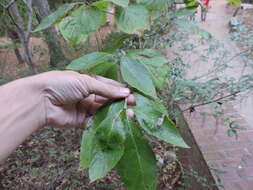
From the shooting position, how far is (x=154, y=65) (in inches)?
22.0

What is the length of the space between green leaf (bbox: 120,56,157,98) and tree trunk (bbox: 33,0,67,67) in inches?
162

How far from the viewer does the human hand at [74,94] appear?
0.62m

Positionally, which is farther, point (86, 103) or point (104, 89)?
point (86, 103)

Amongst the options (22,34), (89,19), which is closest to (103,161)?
(89,19)

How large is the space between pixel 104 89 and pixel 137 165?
0.96ft

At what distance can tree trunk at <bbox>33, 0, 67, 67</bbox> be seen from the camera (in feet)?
14.0

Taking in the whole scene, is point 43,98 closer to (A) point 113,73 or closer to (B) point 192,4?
(A) point 113,73

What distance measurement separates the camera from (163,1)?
624 mm

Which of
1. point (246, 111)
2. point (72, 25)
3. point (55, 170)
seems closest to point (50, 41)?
point (55, 170)

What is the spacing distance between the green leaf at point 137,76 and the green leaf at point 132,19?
0.27 ft

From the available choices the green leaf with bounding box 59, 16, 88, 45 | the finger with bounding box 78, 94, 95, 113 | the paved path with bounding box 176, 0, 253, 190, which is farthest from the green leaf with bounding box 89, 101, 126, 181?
the paved path with bounding box 176, 0, 253, 190

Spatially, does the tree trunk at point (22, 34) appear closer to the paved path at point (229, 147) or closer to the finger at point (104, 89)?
the finger at point (104, 89)

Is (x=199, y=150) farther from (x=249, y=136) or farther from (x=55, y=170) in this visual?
(x=55, y=170)

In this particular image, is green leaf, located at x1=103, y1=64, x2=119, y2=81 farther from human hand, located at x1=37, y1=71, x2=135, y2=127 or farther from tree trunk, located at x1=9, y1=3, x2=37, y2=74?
tree trunk, located at x1=9, y1=3, x2=37, y2=74
